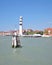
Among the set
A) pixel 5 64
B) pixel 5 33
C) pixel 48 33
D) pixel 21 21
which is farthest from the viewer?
pixel 5 33

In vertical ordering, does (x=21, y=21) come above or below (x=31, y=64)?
above

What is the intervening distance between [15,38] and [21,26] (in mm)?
67130

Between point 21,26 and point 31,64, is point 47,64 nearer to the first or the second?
point 31,64

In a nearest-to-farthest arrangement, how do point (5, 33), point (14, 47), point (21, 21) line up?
point (14, 47) → point (21, 21) → point (5, 33)

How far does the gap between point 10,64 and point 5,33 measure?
128 m

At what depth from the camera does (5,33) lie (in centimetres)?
14125

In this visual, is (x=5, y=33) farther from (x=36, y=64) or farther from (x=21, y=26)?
(x=36, y=64)

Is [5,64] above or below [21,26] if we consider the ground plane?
below

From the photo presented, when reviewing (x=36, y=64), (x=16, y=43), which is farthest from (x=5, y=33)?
(x=36, y=64)

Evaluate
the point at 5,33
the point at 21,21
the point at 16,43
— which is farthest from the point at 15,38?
the point at 5,33

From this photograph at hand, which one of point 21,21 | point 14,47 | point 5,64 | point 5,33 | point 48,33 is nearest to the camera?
point 5,64

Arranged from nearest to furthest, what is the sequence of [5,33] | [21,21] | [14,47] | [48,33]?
1. [14,47]
2. [21,21]
3. [48,33]
4. [5,33]

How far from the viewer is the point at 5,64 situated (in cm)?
1416

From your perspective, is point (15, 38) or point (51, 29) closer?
point (15, 38)
